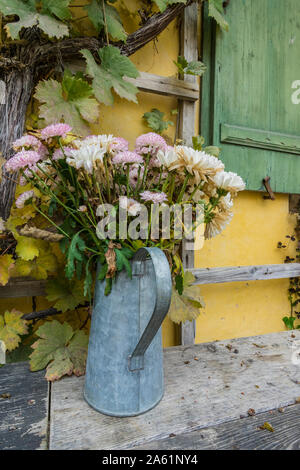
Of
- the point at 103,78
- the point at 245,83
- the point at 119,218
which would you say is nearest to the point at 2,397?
the point at 119,218

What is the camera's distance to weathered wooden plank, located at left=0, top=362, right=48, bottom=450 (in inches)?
20.4

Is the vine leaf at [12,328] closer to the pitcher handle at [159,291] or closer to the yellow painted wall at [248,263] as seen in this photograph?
the pitcher handle at [159,291]

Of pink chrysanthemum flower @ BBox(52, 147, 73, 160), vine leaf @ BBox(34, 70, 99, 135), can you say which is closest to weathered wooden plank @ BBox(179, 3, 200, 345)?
vine leaf @ BBox(34, 70, 99, 135)

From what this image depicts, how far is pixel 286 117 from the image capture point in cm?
130

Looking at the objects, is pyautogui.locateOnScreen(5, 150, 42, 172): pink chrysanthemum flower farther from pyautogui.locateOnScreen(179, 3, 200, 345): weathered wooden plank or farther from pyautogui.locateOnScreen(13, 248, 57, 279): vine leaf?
pyautogui.locateOnScreen(179, 3, 200, 345): weathered wooden plank

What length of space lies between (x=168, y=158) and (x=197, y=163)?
0.06 meters

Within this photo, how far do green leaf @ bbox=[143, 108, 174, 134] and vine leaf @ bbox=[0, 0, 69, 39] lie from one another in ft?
1.27

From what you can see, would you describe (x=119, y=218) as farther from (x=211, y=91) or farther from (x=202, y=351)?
(x=211, y=91)

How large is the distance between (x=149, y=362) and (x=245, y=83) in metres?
1.15

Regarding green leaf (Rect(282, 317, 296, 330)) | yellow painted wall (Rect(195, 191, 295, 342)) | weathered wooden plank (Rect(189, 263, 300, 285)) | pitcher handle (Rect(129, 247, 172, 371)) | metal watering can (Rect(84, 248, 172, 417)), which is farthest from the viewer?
green leaf (Rect(282, 317, 296, 330))

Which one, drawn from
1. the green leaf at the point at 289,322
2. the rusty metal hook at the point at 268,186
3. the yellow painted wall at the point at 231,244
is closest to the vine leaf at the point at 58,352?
the yellow painted wall at the point at 231,244

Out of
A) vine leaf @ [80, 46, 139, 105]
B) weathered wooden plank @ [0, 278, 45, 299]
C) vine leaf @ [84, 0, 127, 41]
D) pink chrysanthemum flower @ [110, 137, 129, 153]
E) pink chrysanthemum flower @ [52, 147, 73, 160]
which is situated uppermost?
vine leaf @ [84, 0, 127, 41]

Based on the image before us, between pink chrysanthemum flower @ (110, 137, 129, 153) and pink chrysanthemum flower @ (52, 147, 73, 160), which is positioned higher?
pink chrysanthemum flower @ (110, 137, 129, 153)

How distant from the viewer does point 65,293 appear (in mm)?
863
